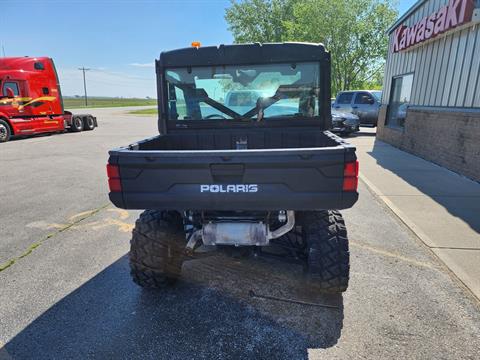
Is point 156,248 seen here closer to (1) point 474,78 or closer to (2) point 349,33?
(1) point 474,78

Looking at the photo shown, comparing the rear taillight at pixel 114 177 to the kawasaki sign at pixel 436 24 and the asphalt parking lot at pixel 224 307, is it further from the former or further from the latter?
the kawasaki sign at pixel 436 24

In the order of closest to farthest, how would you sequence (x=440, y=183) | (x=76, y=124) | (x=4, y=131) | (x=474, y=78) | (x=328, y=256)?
(x=328, y=256)
(x=440, y=183)
(x=474, y=78)
(x=4, y=131)
(x=76, y=124)

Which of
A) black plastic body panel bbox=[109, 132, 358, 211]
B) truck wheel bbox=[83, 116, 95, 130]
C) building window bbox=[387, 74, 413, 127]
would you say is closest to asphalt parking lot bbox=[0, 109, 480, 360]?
black plastic body panel bbox=[109, 132, 358, 211]

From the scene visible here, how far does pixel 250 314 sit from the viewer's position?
2.78 m

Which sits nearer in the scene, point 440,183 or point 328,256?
point 328,256

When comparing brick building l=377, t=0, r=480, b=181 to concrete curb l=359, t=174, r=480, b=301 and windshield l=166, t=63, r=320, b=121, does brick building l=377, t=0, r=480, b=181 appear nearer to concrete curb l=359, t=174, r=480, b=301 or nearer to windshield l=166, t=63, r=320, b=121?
concrete curb l=359, t=174, r=480, b=301

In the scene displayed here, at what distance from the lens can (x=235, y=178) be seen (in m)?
2.37

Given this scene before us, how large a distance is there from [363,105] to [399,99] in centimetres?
513

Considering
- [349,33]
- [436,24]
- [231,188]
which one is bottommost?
[231,188]

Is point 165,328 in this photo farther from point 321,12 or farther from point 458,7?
point 321,12

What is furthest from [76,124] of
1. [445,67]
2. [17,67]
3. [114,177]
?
[114,177]

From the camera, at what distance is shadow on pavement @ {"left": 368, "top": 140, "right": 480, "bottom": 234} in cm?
502

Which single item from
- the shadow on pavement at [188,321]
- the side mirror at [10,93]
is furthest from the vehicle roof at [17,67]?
the shadow on pavement at [188,321]

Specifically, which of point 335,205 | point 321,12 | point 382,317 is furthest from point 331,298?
point 321,12
